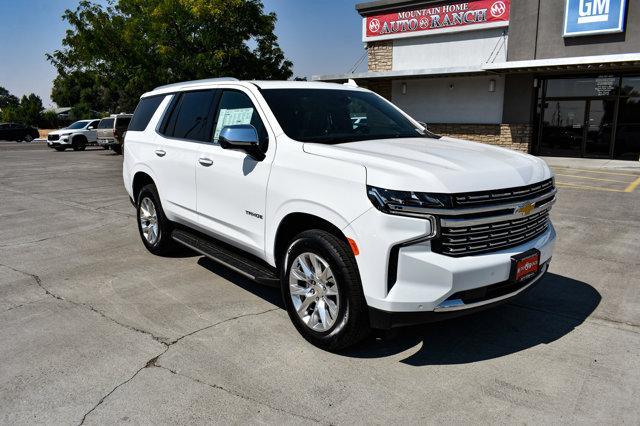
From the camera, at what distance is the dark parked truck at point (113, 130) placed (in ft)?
73.3

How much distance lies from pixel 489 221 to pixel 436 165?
48 cm

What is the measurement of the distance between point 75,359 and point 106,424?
34.7 inches

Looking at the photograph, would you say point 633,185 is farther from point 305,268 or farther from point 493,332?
point 305,268

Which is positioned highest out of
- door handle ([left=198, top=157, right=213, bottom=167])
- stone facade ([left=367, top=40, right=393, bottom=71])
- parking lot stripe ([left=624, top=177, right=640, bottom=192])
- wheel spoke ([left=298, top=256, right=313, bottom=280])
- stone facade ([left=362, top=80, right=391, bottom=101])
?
stone facade ([left=367, top=40, right=393, bottom=71])

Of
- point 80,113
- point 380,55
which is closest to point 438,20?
point 380,55

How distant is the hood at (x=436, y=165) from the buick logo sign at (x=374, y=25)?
20301 millimetres

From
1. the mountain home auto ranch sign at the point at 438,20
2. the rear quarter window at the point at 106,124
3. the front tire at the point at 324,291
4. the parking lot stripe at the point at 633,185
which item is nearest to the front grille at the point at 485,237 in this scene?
the front tire at the point at 324,291

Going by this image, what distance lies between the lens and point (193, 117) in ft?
17.0

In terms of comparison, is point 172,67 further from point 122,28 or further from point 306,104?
point 306,104

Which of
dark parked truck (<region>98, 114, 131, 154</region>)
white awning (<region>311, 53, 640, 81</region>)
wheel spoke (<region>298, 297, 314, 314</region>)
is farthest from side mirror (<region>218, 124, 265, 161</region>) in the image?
dark parked truck (<region>98, 114, 131, 154</region>)

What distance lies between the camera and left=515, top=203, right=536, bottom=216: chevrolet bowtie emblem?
11.0ft

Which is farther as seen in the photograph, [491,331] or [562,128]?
[562,128]

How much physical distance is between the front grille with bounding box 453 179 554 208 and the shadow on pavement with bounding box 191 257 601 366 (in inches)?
31.8

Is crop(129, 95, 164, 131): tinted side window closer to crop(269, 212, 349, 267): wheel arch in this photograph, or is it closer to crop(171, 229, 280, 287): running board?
crop(171, 229, 280, 287): running board
